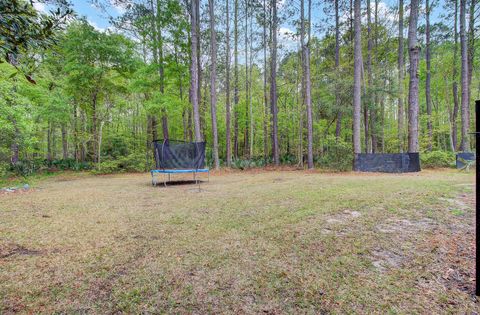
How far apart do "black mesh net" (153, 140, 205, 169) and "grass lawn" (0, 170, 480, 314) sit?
3.37 m

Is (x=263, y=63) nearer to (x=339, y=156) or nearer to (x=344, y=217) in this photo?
(x=339, y=156)

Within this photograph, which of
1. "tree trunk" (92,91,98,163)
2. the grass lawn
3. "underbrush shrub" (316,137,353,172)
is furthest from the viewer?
"tree trunk" (92,91,98,163)

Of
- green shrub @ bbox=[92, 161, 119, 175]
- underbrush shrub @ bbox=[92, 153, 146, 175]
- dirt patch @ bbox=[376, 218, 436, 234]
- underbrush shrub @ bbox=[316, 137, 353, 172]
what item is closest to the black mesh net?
underbrush shrub @ bbox=[92, 153, 146, 175]

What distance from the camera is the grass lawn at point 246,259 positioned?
53.3 inches

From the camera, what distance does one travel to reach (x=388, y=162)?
27.8 ft

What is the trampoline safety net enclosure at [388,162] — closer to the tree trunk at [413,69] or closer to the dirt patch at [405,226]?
the tree trunk at [413,69]

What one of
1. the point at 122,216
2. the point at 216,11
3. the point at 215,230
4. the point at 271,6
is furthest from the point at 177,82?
the point at 215,230

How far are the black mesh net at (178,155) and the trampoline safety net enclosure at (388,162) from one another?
6.26m

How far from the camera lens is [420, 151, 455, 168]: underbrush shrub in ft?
32.2

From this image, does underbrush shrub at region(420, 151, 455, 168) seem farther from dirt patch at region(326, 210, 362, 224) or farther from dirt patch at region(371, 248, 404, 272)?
dirt patch at region(371, 248, 404, 272)

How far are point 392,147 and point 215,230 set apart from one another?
53.3 ft

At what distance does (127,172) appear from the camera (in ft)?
35.6

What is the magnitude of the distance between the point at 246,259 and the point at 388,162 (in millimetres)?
8561

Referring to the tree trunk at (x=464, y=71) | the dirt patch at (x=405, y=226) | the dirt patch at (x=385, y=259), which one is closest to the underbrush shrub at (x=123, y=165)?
the dirt patch at (x=405, y=226)
